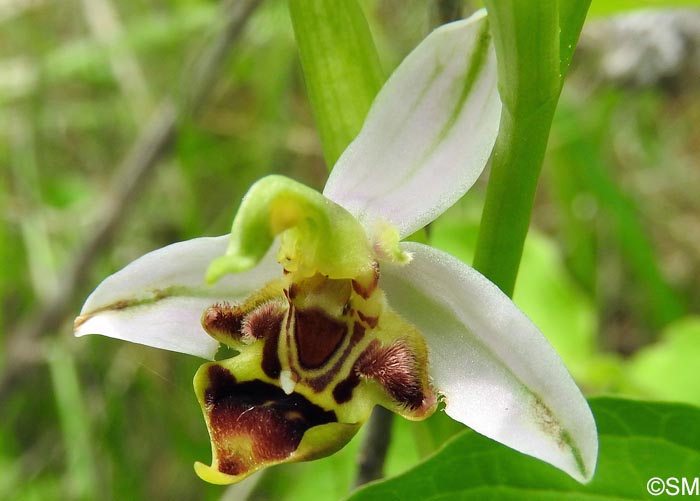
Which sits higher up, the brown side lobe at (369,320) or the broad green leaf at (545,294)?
the brown side lobe at (369,320)

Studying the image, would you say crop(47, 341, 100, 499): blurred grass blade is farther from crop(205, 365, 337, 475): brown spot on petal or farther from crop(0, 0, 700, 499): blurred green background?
crop(205, 365, 337, 475): brown spot on petal

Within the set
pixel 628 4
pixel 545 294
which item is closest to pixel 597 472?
pixel 628 4

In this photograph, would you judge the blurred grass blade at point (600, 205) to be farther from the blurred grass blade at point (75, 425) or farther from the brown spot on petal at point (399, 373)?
the brown spot on petal at point (399, 373)

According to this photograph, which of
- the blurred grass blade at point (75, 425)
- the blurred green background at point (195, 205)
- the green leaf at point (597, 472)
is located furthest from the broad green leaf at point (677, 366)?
the blurred grass blade at point (75, 425)

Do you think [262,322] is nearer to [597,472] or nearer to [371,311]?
[371,311]

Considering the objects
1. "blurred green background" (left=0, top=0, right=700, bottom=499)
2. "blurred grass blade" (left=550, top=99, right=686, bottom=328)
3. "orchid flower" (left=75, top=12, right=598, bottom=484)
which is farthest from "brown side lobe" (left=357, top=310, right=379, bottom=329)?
"blurred grass blade" (left=550, top=99, right=686, bottom=328)

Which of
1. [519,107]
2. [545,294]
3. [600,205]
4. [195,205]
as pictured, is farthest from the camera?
[600,205]

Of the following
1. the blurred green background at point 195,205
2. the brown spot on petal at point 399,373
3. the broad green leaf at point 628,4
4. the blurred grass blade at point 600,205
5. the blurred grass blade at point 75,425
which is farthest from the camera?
the blurred grass blade at point 600,205
